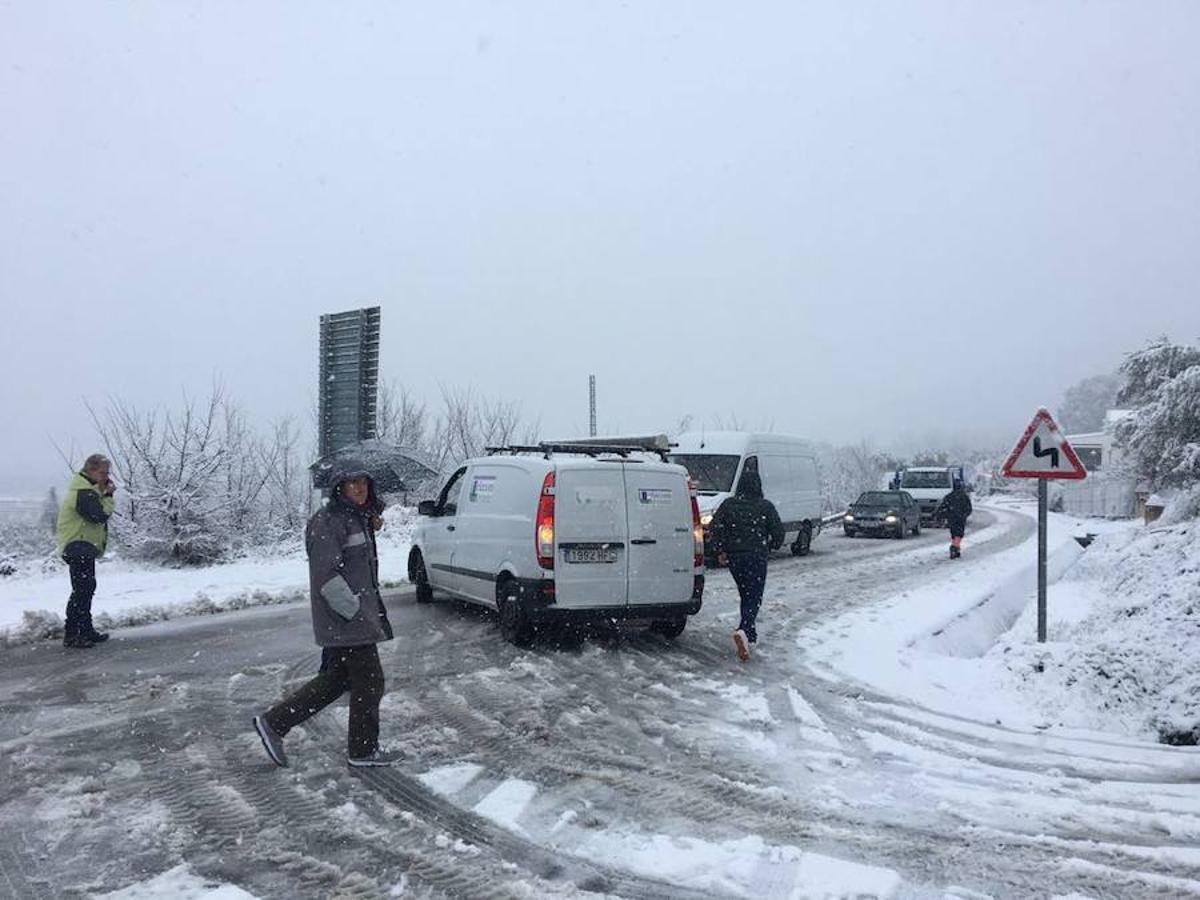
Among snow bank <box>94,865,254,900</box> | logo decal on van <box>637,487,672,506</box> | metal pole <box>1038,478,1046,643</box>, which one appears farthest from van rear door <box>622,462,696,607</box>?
snow bank <box>94,865,254,900</box>

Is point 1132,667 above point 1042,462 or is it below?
below

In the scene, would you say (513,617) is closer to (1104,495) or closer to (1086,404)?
(1104,495)

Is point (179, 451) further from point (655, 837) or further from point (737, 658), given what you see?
point (655, 837)

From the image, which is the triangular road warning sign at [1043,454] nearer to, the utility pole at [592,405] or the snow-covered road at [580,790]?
the snow-covered road at [580,790]

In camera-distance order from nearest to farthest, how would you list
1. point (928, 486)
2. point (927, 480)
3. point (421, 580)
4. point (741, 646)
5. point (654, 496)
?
point (741, 646) < point (654, 496) < point (421, 580) < point (928, 486) < point (927, 480)

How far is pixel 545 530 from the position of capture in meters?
8.94

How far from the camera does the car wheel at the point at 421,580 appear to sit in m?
12.5

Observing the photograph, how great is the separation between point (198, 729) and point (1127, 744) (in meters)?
6.23

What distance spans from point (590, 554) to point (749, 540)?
1.60 m

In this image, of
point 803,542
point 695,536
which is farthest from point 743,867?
point 803,542

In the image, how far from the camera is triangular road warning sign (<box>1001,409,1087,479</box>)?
8.93m

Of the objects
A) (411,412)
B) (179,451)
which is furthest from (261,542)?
(411,412)

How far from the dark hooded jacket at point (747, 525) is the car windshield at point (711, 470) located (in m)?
9.76

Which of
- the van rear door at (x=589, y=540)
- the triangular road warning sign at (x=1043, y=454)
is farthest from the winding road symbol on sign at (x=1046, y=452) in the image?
the van rear door at (x=589, y=540)
